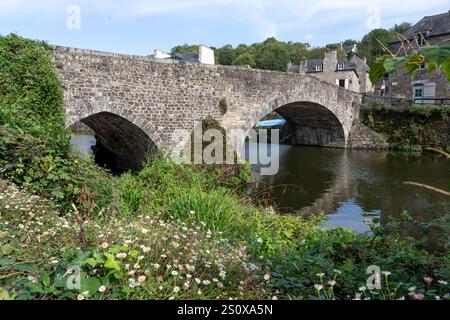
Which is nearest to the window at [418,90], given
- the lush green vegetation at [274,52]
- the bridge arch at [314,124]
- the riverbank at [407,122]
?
the riverbank at [407,122]

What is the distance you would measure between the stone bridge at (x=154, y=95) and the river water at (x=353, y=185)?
1.90 metres

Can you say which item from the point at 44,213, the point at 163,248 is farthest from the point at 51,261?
the point at 44,213

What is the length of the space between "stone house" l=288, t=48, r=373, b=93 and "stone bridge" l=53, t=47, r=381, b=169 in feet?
57.8

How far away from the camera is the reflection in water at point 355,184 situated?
979 centimetres

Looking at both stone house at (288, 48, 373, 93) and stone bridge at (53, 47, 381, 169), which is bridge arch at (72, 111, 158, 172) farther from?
stone house at (288, 48, 373, 93)

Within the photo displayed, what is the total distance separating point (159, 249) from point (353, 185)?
35.8ft

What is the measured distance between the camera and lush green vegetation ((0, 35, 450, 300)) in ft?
7.95

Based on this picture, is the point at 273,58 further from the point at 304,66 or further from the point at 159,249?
the point at 159,249

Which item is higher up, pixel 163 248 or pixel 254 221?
pixel 163 248

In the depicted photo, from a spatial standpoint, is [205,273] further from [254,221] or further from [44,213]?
[254,221]

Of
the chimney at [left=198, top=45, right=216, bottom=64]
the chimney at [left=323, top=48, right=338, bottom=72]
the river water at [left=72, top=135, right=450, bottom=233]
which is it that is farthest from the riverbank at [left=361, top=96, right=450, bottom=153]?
the chimney at [left=323, top=48, right=338, bottom=72]

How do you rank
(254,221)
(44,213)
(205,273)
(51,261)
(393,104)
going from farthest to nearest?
1. (393,104)
2. (254,221)
3. (44,213)
4. (205,273)
5. (51,261)

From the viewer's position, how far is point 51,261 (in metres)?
2.61
